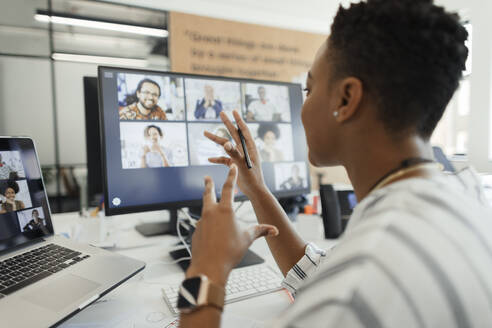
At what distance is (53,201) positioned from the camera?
127 inches

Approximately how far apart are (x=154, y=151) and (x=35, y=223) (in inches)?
13.6

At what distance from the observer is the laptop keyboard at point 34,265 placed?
58 centimetres

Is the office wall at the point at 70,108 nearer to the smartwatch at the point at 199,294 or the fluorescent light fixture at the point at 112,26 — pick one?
the fluorescent light fixture at the point at 112,26

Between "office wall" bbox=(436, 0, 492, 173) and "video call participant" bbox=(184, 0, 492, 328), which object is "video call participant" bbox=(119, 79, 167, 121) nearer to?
"video call participant" bbox=(184, 0, 492, 328)

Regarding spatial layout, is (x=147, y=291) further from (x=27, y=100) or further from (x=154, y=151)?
(x=27, y=100)

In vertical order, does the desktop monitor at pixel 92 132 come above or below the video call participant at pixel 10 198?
above

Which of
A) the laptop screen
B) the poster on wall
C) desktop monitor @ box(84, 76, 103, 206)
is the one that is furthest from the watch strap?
the poster on wall

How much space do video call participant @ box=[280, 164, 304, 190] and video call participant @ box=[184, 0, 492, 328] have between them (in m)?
0.47

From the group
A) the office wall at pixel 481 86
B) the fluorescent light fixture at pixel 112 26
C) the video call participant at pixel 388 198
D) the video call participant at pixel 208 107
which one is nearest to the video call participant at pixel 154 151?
the video call participant at pixel 208 107

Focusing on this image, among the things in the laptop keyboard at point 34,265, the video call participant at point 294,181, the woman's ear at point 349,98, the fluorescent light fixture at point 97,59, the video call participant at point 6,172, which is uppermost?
the fluorescent light fixture at point 97,59

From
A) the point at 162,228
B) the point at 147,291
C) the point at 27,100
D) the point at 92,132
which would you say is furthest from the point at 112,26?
the point at 147,291

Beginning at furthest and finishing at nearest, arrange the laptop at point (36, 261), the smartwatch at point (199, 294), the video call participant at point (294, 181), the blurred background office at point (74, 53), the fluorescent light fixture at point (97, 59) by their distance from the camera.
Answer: the fluorescent light fixture at point (97, 59) < the blurred background office at point (74, 53) < the video call participant at point (294, 181) < the laptop at point (36, 261) < the smartwatch at point (199, 294)

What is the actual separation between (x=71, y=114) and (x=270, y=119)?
9.48ft

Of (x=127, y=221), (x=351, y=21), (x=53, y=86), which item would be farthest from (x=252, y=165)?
(x=53, y=86)
